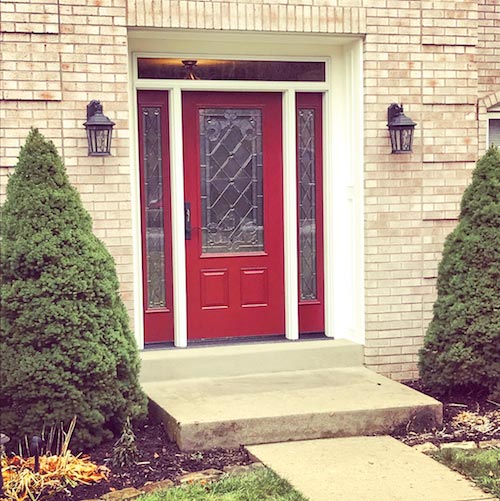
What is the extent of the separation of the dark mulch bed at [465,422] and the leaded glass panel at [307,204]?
4.86 ft

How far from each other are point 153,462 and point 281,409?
39.7 inches

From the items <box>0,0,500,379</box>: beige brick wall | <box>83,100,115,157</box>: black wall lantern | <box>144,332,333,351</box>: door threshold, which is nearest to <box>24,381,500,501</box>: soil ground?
<box>0,0,500,379</box>: beige brick wall

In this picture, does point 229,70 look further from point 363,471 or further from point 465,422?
point 363,471

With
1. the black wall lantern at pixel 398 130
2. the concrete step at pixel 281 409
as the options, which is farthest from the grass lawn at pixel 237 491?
the black wall lantern at pixel 398 130

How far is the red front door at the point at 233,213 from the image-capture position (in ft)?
24.5

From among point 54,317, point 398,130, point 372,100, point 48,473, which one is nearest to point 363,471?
point 48,473

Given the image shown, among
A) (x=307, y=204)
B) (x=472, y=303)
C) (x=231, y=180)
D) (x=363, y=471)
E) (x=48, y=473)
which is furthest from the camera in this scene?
(x=307, y=204)

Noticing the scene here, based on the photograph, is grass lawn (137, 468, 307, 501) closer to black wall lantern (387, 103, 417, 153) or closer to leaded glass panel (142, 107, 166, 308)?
leaded glass panel (142, 107, 166, 308)

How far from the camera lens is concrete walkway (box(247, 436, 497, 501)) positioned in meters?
4.96

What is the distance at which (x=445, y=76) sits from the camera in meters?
7.48

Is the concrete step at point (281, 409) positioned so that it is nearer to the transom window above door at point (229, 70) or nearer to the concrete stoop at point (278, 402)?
the concrete stoop at point (278, 402)

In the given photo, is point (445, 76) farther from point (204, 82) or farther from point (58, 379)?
point (58, 379)

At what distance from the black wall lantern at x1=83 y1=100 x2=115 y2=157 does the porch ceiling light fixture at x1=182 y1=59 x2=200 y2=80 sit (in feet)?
3.25

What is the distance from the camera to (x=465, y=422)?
6.34 m
